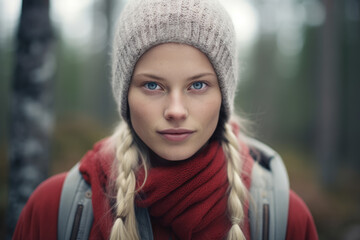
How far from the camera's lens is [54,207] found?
1.72 meters

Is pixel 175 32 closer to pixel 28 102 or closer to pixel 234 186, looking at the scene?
pixel 234 186

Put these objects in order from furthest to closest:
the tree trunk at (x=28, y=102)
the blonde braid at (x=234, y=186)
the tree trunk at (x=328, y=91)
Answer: the tree trunk at (x=328, y=91), the tree trunk at (x=28, y=102), the blonde braid at (x=234, y=186)

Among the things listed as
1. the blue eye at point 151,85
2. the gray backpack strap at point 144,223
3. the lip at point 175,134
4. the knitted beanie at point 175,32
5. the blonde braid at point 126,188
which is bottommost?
the gray backpack strap at point 144,223

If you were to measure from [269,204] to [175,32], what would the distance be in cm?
122

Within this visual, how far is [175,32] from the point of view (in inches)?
58.1

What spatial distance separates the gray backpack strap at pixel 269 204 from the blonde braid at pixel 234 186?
0.35ft

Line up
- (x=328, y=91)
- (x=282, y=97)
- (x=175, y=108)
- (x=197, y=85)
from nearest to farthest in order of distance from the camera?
(x=175, y=108)
(x=197, y=85)
(x=328, y=91)
(x=282, y=97)

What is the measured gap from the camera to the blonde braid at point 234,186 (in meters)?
1.58

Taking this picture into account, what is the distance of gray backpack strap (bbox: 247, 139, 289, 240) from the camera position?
5.41 feet

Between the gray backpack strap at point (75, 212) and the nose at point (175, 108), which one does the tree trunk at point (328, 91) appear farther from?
the gray backpack strap at point (75, 212)

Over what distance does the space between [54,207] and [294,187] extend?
962 centimetres

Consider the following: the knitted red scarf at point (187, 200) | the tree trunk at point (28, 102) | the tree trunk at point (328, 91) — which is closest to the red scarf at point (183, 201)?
the knitted red scarf at point (187, 200)

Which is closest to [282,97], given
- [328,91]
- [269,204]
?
[328,91]

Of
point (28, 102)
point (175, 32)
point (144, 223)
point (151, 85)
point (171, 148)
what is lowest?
point (144, 223)
